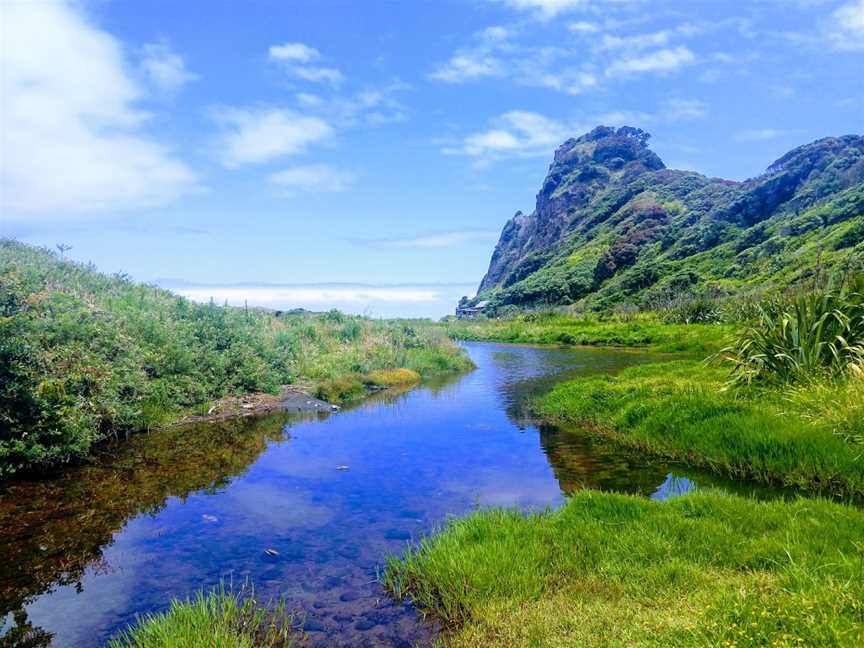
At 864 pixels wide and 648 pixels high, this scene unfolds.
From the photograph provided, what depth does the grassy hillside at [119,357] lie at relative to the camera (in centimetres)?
1281

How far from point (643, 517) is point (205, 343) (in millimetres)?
19858

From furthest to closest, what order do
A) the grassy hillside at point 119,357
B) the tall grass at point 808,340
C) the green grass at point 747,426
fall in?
1. the tall grass at point 808,340
2. the grassy hillside at point 119,357
3. the green grass at point 747,426

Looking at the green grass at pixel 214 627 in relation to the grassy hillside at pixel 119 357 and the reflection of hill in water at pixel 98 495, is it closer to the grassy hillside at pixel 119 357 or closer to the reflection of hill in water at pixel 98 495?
the reflection of hill in water at pixel 98 495

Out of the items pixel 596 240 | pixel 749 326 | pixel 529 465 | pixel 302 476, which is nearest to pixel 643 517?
pixel 529 465

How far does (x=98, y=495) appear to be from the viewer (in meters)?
11.8

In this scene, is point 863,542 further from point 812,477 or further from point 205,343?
point 205,343

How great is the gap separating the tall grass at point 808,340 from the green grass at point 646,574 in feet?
23.8

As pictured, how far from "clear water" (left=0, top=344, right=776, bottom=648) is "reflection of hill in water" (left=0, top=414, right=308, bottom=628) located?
4 cm

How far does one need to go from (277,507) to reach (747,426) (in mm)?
10737

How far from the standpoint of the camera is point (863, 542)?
6.71 meters

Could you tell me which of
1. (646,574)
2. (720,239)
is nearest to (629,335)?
(646,574)

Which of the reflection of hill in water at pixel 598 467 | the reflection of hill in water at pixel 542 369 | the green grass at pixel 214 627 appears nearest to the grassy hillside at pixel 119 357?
the reflection of hill in water at pixel 542 369

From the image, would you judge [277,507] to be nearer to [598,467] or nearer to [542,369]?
[598,467]

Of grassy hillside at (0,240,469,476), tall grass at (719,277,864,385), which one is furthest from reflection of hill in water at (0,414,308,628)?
tall grass at (719,277,864,385)
